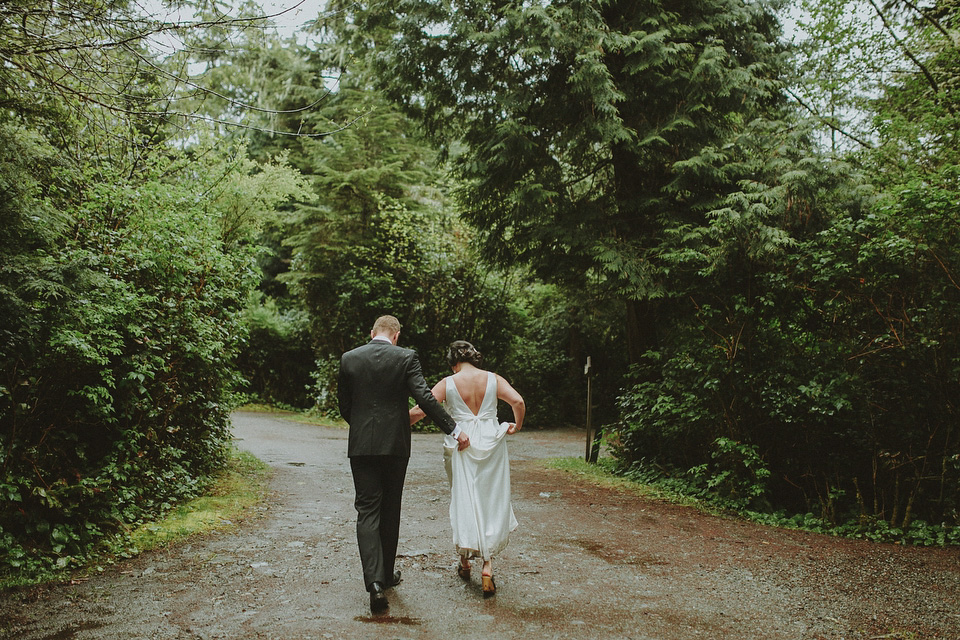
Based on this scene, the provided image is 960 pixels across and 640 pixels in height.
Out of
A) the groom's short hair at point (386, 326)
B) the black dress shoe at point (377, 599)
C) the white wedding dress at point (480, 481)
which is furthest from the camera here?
the groom's short hair at point (386, 326)

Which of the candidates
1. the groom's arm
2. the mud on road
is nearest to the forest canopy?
the mud on road

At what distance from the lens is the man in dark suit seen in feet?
14.8

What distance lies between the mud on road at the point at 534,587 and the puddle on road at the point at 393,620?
0.02 m

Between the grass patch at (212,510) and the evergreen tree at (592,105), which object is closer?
the grass patch at (212,510)

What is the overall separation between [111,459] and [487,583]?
11.5 ft

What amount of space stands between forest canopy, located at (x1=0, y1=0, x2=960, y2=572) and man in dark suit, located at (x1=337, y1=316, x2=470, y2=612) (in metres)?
2.12

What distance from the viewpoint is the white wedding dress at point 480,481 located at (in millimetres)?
4711

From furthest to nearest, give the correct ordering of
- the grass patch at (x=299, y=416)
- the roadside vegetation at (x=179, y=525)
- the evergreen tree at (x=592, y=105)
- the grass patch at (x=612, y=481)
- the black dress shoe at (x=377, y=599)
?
the grass patch at (x=299, y=416) → the evergreen tree at (x=592, y=105) → the grass patch at (x=612, y=481) → the roadside vegetation at (x=179, y=525) → the black dress shoe at (x=377, y=599)

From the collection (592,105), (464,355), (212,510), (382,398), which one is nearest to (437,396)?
(464,355)

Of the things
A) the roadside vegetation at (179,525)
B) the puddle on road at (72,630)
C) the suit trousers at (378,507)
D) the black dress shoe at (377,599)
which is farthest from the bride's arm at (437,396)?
the roadside vegetation at (179,525)

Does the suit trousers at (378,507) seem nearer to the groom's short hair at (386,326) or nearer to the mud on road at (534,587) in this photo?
the mud on road at (534,587)

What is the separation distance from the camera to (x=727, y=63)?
10.1m

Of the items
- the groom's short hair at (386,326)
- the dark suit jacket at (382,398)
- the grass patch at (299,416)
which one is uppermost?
the groom's short hair at (386,326)

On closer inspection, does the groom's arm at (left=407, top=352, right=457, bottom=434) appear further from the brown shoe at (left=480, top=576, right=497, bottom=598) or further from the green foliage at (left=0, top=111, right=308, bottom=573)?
the green foliage at (left=0, top=111, right=308, bottom=573)
